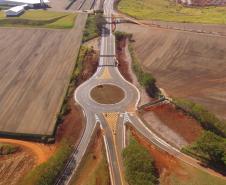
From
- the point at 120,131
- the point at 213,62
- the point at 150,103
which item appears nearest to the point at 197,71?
the point at 213,62

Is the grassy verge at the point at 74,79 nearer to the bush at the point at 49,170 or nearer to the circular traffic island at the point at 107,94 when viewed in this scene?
the circular traffic island at the point at 107,94

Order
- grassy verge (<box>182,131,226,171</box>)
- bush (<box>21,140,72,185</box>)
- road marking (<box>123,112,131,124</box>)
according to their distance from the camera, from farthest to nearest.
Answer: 1. road marking (<box>123,112,131,124</box>)
2. grassy verge (<box>182,131,226,171</box>)
3. bush (<box>21,140,72,185</box>)

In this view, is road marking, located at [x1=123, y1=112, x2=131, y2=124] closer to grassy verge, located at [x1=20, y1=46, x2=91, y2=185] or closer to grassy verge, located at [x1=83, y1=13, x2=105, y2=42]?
grassy verge, located at [x1=20, y1=46, x2=91, y2=185]

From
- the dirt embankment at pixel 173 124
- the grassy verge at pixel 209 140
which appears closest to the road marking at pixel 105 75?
the dirt embankment at pixel 173 124

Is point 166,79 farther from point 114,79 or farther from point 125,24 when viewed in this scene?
point 125,24

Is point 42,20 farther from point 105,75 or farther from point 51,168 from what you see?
point 51,168

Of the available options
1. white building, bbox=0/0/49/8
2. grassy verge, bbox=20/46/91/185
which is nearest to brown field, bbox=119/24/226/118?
grassy verge, bbox=20/46/91/185
